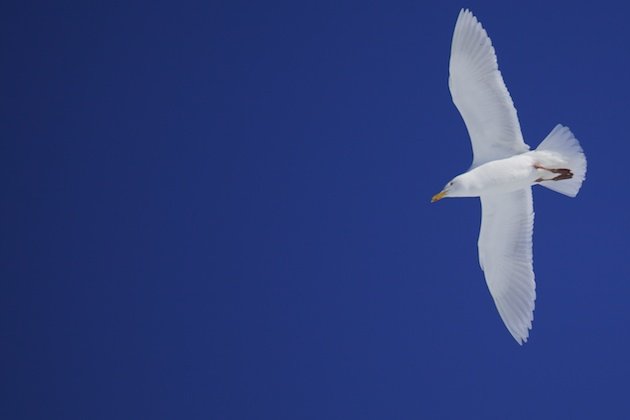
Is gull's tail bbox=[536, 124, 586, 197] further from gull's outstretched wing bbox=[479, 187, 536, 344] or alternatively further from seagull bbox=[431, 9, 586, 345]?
gull's outstretched wing bbox=[479, 187, 536, 344]

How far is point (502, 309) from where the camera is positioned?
512 centimetres

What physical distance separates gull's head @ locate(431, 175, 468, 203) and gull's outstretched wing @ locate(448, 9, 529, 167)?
0.29 meters

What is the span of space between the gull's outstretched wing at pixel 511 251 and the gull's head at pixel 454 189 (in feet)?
0.90

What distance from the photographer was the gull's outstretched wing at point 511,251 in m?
5.07

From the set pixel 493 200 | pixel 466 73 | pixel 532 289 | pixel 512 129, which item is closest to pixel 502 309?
pixel 532 289

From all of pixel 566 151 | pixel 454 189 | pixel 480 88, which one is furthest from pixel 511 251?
pixel 480 88

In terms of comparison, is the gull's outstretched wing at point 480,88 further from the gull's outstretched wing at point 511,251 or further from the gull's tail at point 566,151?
the gull's outstretched wing at point 511,251

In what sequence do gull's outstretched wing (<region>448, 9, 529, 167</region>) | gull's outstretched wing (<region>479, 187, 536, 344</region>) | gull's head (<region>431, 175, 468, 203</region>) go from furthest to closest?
gull's outstretched wing (<region>479, 187, 536, 344</region>), gull's head (<region>431, 175, 468, 203</region>), gull's outstretched wing (<region>448, 9, 529, 167</region>)

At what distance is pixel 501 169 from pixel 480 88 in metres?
0.43

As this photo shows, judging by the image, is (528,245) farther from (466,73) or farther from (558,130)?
(466,73)

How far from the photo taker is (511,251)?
514 centimetres

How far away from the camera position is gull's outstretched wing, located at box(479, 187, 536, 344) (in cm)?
507

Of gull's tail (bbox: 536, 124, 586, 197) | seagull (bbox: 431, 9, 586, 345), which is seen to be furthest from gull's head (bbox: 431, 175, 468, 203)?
gull's tail (bbox: 536, 124, 586, 197)

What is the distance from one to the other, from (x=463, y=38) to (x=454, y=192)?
78 cm
